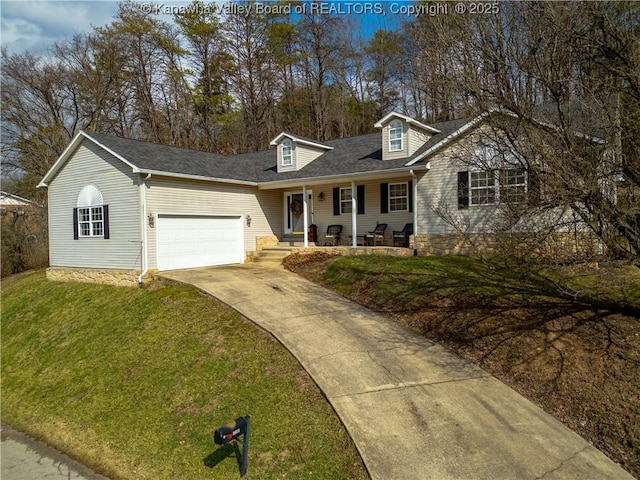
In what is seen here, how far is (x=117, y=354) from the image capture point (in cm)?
835

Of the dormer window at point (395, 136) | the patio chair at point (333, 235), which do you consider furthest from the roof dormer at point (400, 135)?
the patio chair at point (333, 235)

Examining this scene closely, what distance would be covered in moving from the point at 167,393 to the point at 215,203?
8785mm

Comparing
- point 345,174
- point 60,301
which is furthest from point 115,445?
point 345,174

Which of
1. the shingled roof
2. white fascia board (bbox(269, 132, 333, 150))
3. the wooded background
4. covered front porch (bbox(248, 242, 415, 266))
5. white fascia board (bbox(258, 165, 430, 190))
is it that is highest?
the wooded background

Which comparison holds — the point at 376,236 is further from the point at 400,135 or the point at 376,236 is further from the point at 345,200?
the point at 400,135

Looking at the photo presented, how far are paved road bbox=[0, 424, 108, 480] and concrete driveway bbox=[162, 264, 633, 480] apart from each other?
329 cm

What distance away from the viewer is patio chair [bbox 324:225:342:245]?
51.5 ft

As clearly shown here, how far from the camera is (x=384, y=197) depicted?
15016mm

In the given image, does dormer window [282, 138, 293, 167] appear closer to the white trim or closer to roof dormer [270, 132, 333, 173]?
roof dormer [270, 132, 333, 173]

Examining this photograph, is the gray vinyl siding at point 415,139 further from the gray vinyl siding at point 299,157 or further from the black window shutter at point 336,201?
the gray vinyl siding at point 299,157

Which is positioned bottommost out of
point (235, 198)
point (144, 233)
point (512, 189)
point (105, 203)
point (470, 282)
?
point (470, 282)

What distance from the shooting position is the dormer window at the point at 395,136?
47.4ft

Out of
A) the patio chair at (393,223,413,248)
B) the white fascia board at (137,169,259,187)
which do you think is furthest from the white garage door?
the patio chair at (393,223,413,248)

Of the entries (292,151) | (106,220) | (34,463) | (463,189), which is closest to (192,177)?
(106,220)
